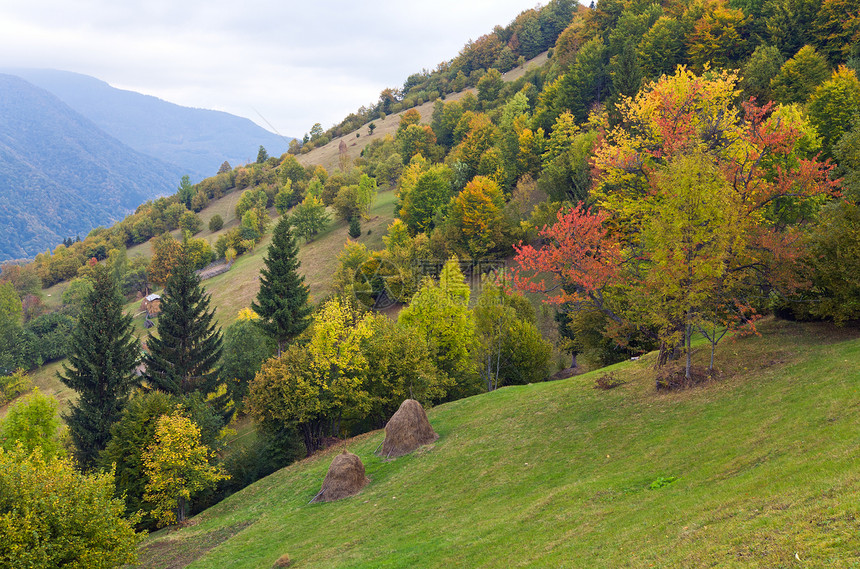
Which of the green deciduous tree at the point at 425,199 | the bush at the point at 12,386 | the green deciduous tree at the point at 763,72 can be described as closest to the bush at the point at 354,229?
the green deciduous tree at the point at 425,199

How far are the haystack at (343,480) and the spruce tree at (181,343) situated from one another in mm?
30753

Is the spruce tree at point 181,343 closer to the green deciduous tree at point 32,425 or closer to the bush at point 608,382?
the green deciduous tree at point 32,425

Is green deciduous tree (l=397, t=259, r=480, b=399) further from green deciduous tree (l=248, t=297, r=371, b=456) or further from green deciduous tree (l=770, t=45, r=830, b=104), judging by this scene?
green deciduous tree (l=770, t=45, r=830, b=104)

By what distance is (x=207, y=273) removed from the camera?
122562 millimetres

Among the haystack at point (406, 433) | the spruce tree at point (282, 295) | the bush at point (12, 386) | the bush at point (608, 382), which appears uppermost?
the spruce tree at point (282, 295)

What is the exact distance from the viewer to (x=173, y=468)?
3541 cm

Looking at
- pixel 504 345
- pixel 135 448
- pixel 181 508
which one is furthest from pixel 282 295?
pixel 181 508

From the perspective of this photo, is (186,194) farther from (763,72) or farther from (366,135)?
(763,72)

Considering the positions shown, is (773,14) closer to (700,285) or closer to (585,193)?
(585,193)

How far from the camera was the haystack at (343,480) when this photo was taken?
29.4 metres

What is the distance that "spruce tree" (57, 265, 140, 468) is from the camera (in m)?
47.7

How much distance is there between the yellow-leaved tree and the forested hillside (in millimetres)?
223

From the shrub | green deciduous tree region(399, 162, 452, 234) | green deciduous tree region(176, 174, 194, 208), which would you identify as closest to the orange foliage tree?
green deciduous tree region(399, 162, 452, 234)

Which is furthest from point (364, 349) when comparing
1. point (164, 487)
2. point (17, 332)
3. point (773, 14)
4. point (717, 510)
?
point (17, 332)
